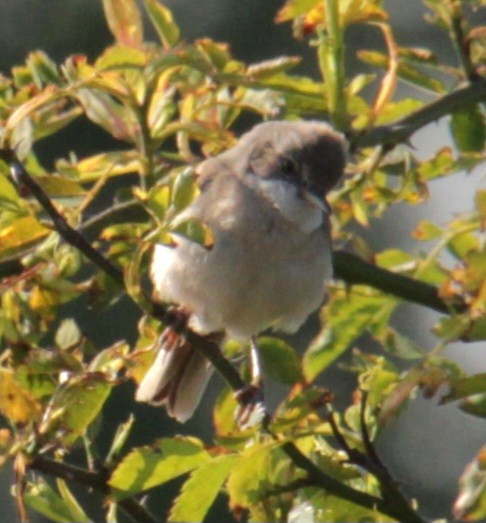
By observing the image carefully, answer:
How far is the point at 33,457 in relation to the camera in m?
2.10

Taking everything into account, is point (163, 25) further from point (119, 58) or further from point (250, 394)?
point (250, 394)

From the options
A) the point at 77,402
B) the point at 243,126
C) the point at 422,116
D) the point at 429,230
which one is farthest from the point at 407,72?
the point at 243,126

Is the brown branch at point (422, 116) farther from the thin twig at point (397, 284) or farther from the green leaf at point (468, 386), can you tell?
the green leaf at point (468, 386)

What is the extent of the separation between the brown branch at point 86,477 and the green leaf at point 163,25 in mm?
719

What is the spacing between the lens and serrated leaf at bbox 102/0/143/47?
7.52 ft

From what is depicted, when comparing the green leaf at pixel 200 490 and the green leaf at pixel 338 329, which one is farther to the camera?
the green leaf at pixel 338 329

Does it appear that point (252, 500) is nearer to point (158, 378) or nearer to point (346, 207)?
point (346, 207)

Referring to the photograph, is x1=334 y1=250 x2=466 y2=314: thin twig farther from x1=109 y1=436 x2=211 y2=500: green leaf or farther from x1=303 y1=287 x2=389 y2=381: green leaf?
x1=109 y1=436 x2=211 y2=500: green leaf

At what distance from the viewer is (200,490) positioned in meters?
2.12

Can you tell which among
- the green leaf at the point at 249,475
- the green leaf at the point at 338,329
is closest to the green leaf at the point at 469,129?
the green leaf at the point at 338,329

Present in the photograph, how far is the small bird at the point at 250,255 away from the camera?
132 inches

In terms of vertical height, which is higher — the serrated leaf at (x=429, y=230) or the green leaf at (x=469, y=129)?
the green leaf at (x=469, y=129)

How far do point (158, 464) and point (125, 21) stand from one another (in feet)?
2.50

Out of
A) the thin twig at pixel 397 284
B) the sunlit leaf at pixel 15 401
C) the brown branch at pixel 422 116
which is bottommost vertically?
the thin twig at pixel 397 284
